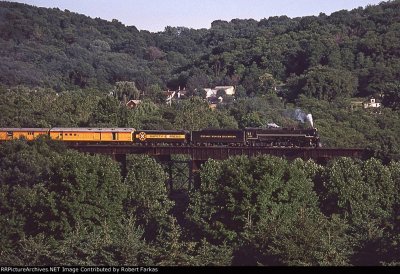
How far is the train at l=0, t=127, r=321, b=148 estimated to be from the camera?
106ft

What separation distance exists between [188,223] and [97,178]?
13.1 ft

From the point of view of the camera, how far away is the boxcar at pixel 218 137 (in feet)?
106

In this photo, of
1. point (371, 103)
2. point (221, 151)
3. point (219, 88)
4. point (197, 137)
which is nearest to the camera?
point (221, 151)

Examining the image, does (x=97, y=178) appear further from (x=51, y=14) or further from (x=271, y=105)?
(x=51, y=14)

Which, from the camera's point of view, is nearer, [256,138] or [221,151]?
[221,151]

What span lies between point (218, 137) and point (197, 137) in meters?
1.07

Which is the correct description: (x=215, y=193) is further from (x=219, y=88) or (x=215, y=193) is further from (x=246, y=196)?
(x=219, y=88)

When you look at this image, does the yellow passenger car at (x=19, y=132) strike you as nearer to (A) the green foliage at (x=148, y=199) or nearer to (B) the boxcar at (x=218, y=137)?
(B) the boxcar at (x=218, y=137)

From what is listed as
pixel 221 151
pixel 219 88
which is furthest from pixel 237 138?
pixel 219 88

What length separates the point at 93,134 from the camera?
108 ft

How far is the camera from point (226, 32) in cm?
13325

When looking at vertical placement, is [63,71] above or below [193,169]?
above

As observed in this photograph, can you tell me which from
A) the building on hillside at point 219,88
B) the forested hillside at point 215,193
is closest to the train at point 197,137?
the forested hillside at point 215,193

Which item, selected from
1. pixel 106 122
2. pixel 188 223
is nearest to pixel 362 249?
pixel 188 223
